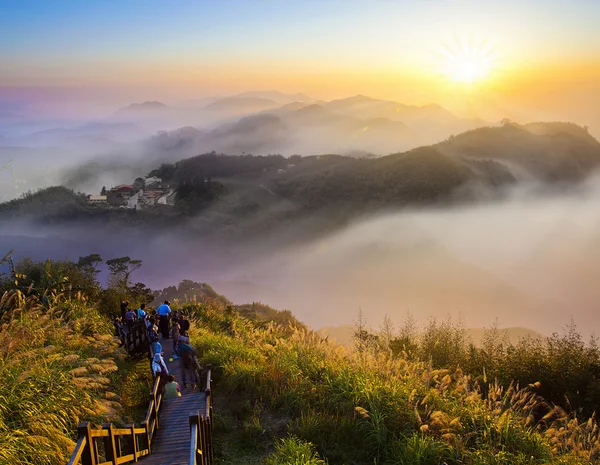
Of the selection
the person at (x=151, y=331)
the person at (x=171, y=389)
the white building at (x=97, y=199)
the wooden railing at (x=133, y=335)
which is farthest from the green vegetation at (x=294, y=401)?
the white building at (x=97, y=199)

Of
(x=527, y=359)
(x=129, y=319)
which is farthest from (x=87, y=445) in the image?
(x=527, y=359)

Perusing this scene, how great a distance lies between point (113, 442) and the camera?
6.25 metres

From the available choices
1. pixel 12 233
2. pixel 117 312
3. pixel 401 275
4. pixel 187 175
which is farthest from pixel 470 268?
pixel 117 312

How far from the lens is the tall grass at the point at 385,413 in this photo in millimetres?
8289

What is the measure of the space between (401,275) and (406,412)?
151 m

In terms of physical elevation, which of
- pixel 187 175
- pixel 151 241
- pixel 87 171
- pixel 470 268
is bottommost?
pixel 470 268

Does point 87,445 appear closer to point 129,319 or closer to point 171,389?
point 171,389

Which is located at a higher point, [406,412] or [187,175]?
[187,175]

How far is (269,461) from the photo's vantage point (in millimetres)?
8266

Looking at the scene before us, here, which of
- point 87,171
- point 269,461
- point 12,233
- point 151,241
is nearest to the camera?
point 269,461

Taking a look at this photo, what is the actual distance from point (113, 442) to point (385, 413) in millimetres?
5903

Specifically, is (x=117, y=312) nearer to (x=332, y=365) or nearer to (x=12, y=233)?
(x=332, y=365)

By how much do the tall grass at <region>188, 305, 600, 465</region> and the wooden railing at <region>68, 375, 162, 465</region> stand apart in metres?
2.95

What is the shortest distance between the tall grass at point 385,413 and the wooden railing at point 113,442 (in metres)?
2.95
